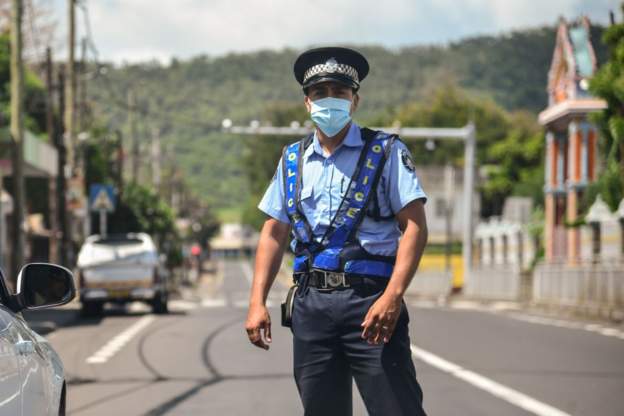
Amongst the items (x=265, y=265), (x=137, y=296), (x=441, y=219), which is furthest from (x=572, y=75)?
(x=441, y=219)

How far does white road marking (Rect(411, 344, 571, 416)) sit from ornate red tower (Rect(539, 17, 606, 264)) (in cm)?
3066

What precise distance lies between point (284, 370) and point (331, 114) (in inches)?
359

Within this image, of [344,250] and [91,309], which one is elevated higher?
[344,250]

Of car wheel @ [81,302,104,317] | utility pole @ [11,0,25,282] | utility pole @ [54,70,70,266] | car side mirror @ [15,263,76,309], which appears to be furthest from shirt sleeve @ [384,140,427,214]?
utility pole @ [54,70,70,266]

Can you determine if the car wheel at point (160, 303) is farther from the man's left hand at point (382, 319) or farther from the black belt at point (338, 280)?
the man's left hand at point (382, 319)

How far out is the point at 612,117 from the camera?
22.7m

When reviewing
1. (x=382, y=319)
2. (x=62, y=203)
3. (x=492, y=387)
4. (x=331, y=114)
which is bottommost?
(x=492, y=387)

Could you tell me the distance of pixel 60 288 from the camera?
5734mm

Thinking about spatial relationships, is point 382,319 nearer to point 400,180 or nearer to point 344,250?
point 344,250

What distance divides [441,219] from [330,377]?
101148mm

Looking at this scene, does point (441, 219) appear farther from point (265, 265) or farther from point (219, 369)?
point (265, 265)

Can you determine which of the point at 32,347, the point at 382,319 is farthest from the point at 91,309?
the point at 382,319

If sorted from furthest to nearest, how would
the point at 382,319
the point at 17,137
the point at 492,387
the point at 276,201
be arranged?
the point at 17,137, the point at 492,387, the point at 276,201, the point at 382,319

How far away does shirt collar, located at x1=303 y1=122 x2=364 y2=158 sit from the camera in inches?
216
